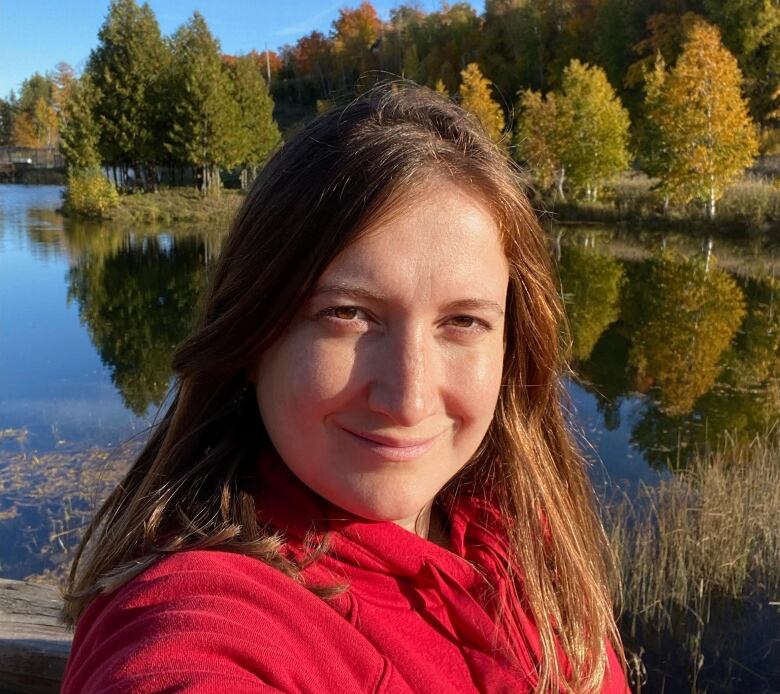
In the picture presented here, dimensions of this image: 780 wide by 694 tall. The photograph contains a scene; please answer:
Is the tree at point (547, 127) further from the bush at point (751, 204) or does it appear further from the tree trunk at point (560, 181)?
the bush at point (751, 204)

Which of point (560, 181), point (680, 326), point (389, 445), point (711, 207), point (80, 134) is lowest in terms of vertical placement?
point (680, 326)

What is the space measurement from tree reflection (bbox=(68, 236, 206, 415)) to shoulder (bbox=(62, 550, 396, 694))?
16.4ft

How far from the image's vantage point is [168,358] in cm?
889

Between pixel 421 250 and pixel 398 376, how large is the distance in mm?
195

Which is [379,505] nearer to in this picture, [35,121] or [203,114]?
[203,114]

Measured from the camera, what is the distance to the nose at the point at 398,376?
3.76 feet

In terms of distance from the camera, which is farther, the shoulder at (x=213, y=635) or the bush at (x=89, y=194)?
the bush at (x=89, y=194)

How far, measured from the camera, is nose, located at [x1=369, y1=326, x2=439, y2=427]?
3.76 feet

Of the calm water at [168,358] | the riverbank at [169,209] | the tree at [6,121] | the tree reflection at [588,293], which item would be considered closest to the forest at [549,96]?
the riverbank at [169,209]

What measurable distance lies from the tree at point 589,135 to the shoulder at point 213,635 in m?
30.6

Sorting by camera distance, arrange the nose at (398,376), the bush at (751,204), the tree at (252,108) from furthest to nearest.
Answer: the tree at (252,108) < the bush at (751,204) < the nose at (398,376)

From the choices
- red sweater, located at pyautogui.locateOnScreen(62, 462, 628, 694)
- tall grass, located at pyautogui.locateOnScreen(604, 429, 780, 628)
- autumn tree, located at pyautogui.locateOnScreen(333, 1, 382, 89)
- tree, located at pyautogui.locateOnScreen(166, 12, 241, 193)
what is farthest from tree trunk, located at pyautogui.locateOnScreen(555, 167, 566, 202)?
autumn tree, located at pyautogui.locateOnScreen(333, 1, 382, 89)

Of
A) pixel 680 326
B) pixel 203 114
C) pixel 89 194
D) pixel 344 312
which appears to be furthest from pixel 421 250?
pixel 203 114

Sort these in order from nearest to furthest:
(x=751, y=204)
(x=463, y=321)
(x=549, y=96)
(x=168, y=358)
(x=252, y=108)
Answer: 1. (x=463, y=321)
2. (x=168, y=358)
3. (x=751, y=204)
4. (x=549, y=96)
5. (x=252, y=108)
